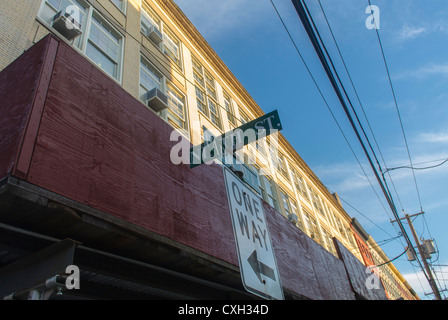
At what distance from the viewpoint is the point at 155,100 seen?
934 centimetres

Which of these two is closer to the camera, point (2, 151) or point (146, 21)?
point (2, 151)

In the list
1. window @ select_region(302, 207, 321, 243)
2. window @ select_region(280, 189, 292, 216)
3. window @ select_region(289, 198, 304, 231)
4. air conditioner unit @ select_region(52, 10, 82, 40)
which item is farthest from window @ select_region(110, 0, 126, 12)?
window @ select_region(302, 207, 321, 243)

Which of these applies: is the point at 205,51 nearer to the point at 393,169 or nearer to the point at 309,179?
the point at 393,169

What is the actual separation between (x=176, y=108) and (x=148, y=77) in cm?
152

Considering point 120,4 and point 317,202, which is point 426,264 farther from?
point 120,4

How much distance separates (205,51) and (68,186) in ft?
45.4

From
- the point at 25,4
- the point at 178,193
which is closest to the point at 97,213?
the point at 178,193

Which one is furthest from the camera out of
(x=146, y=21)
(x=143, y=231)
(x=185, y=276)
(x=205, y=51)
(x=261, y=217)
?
(x=205, y=51)

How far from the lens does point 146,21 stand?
12547 millimetres

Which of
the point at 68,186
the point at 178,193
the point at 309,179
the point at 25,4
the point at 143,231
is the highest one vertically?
the point at 309,179

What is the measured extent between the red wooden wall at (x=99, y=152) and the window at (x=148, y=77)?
385 cm

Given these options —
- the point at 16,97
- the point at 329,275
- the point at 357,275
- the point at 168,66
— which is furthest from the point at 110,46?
the point at 357,275

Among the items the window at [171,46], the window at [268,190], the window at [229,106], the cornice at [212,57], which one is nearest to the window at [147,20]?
the window at [171,46]

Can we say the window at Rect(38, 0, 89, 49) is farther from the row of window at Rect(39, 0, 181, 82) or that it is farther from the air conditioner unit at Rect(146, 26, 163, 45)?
the air conditioner unit at Rect(146, 26, 163, 45)
